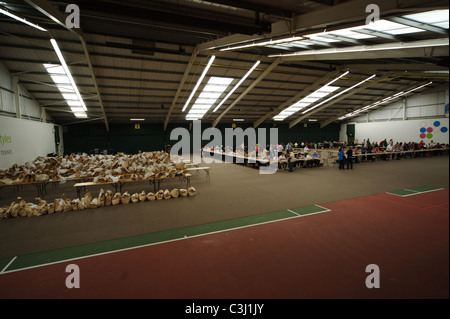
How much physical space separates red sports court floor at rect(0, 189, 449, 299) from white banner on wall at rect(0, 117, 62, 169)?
12919 mm

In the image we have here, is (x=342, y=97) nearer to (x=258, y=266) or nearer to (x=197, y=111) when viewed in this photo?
(x=197, y=111)

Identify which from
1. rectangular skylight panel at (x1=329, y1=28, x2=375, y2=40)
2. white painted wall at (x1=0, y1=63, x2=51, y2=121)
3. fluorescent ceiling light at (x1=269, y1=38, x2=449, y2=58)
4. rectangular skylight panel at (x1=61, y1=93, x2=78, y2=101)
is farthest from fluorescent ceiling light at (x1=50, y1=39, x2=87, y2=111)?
rectangular skylight panel at (x1=329, y1=28, x2=375, y2=40)

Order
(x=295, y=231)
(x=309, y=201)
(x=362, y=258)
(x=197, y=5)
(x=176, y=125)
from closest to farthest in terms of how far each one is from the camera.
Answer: (x=362, y=258)
(x=295, y=231)
(x=309, y=201)
(x=197, y=5)
(x=176, y=125)

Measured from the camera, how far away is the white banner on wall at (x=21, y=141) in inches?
549

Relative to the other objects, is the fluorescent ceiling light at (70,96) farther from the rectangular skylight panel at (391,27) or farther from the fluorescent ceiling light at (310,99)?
the fluorescent ceiling light at (310,99)

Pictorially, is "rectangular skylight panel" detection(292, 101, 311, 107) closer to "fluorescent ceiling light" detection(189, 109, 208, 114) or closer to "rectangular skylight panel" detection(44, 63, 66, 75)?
"fluorescent ceiling light" detection(189, 109, 208, 114)

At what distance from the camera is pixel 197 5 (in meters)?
9.36

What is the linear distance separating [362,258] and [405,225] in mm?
2408

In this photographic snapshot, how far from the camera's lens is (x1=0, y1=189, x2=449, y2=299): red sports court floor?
12.1ft

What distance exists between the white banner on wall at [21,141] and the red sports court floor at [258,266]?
12919 millimetres

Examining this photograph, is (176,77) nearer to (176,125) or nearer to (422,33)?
(176,125)

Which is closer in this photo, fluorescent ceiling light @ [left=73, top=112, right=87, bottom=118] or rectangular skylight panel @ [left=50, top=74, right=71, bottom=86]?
rectangular skylight panel @ [left=50, top=74, right=71, bottom=86]

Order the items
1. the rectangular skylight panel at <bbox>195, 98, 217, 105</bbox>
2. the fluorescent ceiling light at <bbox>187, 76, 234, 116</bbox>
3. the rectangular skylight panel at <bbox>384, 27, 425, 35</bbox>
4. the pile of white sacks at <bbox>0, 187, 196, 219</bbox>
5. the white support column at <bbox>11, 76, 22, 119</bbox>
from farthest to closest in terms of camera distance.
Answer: the rectangular skylight panel at <bbox>195, 98, 217, 105</bbox> → the fluorescent ceiling light at <bbox>187, 76, 234, 116</bbox> → the white support column at <bbox>11, 76, 22, 119</bbox> → the rectangular skylight panel at <bbox>384, 27, 425, 35</bbox> → the pile of white sacks at <bbox>0, 187, 196, 219</bbox>

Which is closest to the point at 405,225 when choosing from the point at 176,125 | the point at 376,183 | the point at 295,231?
the point at 295,231
